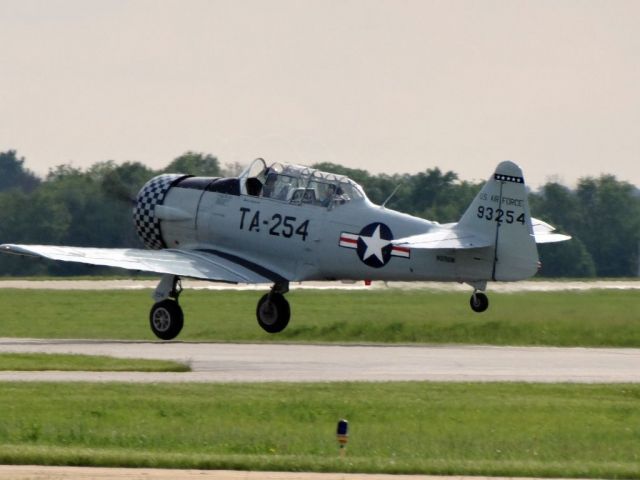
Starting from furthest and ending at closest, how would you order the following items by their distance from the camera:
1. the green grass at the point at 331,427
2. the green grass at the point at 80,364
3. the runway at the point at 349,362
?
the green grass at the point at 80,364 < the runway at the point at 349,362 < the green grass at the point at 331,427

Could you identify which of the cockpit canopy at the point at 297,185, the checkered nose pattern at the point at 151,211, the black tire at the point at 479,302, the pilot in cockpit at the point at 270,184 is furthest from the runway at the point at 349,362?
the pilot in cockpit at the point at 270,184

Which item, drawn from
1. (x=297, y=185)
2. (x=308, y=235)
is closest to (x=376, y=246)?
(x=308, y=235)

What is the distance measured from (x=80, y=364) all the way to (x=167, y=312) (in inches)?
214

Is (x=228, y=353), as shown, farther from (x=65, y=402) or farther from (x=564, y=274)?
(x=564, y=274)

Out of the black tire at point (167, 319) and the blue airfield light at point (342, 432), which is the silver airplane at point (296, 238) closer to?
the black tire at point (167, 319)

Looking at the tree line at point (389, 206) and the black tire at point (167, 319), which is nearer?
the black tire at point (167, 319)

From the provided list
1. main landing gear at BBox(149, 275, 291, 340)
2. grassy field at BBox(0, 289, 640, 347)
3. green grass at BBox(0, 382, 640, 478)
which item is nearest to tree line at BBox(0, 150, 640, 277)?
grassy field at BBox(0, 289, 640, 347)

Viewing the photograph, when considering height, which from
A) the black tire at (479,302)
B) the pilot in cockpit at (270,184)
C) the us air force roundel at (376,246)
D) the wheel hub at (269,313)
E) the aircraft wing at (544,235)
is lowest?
the wheel hub at (269,313)

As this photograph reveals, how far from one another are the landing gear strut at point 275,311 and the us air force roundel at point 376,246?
254 centimetres

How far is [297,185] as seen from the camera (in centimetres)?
2773

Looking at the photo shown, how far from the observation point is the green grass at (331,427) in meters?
14.0

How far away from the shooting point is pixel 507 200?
2536 cm

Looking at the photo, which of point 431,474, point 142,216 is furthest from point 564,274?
point 431,474

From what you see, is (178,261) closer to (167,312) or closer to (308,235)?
(167,312)
